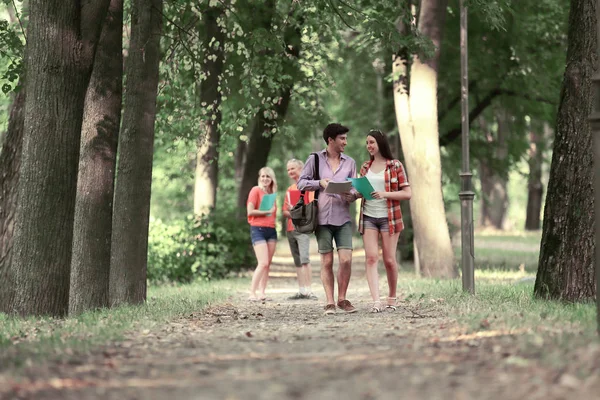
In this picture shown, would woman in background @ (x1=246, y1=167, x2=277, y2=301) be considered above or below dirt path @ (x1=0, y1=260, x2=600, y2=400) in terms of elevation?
above

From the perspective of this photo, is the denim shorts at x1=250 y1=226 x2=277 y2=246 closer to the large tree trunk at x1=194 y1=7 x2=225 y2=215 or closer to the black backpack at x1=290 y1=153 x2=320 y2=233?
the black backpack at x1=290 y1=153 x2=320 y2=233

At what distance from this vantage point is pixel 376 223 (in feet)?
39.1

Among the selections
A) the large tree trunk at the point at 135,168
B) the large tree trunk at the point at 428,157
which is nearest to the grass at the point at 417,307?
the large tree trunk at the point at 135,168

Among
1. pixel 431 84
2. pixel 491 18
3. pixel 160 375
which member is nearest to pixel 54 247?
pixel 160 375

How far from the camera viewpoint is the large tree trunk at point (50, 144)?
35.1 ft

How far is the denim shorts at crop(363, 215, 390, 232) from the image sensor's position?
1187cm

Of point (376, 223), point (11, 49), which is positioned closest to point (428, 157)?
point (376, 223)

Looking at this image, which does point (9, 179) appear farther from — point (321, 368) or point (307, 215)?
point (321, 368)

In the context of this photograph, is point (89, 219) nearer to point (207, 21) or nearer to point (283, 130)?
point (283, 130)

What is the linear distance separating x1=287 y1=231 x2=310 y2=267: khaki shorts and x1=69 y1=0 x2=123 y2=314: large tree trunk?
12.7ft

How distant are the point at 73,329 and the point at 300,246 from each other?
22.8 ft

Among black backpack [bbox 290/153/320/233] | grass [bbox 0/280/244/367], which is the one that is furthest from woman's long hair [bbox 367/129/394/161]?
grass [bbox 0/280/244/367]

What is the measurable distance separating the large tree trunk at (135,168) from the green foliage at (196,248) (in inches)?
313

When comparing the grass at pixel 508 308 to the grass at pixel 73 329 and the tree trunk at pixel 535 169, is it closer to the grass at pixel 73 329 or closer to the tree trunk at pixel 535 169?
the grass at pixel 73 329
